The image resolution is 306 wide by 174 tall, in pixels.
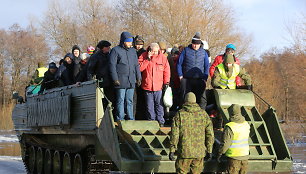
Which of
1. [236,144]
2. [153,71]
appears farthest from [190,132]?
[153,71]

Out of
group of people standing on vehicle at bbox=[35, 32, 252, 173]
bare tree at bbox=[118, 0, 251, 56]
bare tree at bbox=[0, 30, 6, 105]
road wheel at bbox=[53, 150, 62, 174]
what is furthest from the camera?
bare tree at bbox=[0, 30, 6, 105]

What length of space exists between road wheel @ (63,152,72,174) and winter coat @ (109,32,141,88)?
2.20 meters

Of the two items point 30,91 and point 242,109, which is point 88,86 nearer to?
point 242,109

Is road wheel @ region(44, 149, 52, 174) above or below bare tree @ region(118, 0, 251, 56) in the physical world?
below

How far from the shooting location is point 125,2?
39.1 m

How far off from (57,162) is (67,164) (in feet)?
2.72

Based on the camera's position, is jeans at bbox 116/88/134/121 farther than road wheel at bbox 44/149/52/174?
No

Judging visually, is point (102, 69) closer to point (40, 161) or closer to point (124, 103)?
point (124, 103)

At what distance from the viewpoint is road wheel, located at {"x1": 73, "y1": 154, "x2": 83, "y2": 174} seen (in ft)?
34.9

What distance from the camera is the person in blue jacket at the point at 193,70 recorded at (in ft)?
35.5

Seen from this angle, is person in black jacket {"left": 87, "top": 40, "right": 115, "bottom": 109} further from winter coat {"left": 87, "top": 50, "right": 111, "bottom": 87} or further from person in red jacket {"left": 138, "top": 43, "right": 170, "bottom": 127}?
person in red jacket {"left": 138, "top": 43, "right": 170, "bottom": 127}

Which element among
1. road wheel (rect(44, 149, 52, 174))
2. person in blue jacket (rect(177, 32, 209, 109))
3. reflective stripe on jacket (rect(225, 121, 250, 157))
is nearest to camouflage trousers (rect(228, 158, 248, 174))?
reflective stripe on jacket (rect(225, 121, 250, 157))

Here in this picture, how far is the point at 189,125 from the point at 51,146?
5.56 meters

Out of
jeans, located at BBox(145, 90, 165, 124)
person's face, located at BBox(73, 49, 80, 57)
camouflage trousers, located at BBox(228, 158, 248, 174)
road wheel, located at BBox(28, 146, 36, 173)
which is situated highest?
person's face, located at BBox(73, 49, 80, 57)
